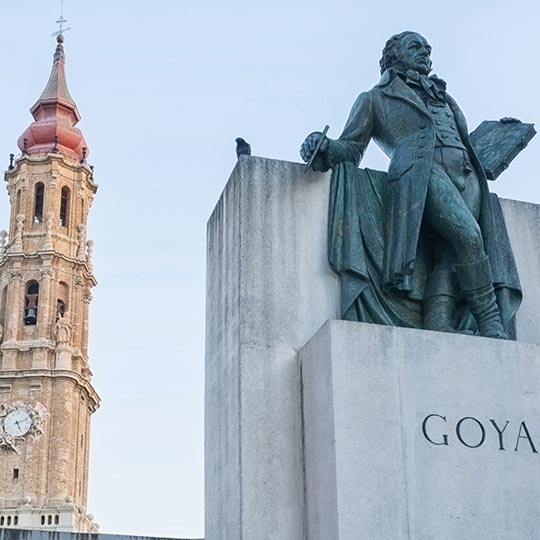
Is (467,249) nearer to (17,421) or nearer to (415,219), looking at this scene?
(415,219)

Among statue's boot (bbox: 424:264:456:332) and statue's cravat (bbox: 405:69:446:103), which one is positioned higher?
statue's cravat (bbox: 405:69:446:103)

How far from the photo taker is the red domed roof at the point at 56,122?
305ft

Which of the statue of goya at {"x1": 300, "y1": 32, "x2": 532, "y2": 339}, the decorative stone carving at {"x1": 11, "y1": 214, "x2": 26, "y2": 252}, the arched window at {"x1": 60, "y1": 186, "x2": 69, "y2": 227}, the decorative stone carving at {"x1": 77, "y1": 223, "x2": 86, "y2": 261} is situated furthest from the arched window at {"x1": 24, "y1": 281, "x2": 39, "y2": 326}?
the statue of goya at {"x1": 300, "y1": 32, "x2": 532, "y2": 339}

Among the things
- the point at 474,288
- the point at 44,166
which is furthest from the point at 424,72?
the point at 44,166

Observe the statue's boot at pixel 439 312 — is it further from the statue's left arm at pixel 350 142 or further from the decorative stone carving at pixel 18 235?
the decorative stone carving at pixel 18 235

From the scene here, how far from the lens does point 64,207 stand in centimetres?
9144

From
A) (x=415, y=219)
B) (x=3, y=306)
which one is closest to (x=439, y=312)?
(x=415, y=219)

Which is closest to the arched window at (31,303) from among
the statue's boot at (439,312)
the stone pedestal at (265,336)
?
the stone pedestal at (265,336)

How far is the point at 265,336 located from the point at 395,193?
1398 millimetres

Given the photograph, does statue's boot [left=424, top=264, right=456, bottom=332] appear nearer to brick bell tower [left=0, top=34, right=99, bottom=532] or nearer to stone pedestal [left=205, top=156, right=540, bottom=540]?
stone pedestal [left=205, top=156, right=540, bottom=540]

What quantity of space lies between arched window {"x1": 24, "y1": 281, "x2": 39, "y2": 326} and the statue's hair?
79.9 meters

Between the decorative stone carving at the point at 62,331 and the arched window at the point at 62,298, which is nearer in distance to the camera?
the decorative stone carving at the point at 62,331

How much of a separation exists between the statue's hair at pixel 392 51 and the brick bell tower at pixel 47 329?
72349 millimetres

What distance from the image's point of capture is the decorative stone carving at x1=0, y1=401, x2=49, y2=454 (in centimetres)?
8231
